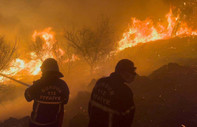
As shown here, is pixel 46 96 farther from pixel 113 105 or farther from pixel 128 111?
pixel 128 111

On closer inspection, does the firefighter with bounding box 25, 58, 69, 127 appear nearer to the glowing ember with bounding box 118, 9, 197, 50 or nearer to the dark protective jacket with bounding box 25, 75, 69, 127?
the dark protective jacket with bounding box 25, 75, 69, 127

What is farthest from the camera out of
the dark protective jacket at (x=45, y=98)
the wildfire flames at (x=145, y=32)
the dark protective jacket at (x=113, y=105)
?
the wildfire flames at (x=145, y=32)

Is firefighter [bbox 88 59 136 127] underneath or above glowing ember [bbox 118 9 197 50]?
underneath

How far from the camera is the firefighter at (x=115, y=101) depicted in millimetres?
2344

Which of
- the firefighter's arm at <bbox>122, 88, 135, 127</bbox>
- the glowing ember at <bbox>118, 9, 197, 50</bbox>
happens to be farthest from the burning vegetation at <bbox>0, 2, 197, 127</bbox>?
the firefighter's arm at <bbox>122, 88, 135, 127</bbox>

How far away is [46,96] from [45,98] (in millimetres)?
49

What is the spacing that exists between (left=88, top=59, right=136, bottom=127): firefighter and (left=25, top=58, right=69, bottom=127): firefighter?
91 cm

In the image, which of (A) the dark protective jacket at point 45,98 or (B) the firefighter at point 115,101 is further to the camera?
(A) the dark protective jacket at point 45,98

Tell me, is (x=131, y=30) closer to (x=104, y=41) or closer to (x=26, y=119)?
(x=104, y=41)

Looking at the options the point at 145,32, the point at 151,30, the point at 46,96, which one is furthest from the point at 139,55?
the point at 46,96

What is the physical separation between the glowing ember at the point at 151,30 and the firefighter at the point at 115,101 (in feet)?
91.8

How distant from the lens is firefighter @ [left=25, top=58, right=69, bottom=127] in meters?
3.04

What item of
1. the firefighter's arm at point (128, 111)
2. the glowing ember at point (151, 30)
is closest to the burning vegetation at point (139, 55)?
the glowing ember at point (151, 30)

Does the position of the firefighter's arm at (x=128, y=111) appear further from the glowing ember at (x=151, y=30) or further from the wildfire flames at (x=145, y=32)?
the glowing ember at (x=151, y=30)
